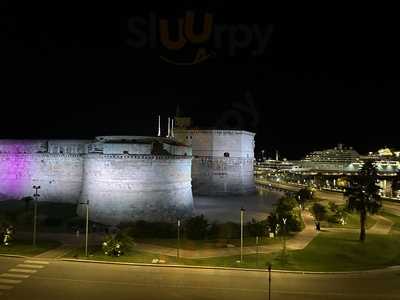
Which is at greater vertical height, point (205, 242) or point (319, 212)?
point (319, 212)

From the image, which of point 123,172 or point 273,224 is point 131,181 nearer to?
point 123,172

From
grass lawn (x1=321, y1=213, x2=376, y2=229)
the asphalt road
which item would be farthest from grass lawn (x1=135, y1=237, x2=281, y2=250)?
grass lawn (x1=321, y1=213, x2=376, y2=229)

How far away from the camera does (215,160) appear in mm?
59656

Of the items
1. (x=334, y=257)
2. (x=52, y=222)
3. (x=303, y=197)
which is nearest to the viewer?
(x=334, y=257)

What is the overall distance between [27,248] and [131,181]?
12.0 m

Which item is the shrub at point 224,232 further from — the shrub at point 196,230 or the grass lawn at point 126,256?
the grass lawn at point 126,256

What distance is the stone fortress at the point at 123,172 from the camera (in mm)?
36938

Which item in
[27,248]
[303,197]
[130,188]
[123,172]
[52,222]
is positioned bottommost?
[27,248]

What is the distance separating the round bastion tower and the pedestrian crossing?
1326 cm

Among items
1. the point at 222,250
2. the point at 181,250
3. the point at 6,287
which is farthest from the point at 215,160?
the point at 6,287

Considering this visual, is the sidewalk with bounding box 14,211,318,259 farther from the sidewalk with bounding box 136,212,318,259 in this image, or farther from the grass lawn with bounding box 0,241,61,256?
the grass lawn with bounding box 0,241,61,256

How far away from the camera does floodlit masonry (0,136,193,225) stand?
121 feet

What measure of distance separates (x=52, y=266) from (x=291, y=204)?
2309 centimetres

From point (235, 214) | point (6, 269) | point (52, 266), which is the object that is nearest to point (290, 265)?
point (52, 266)
